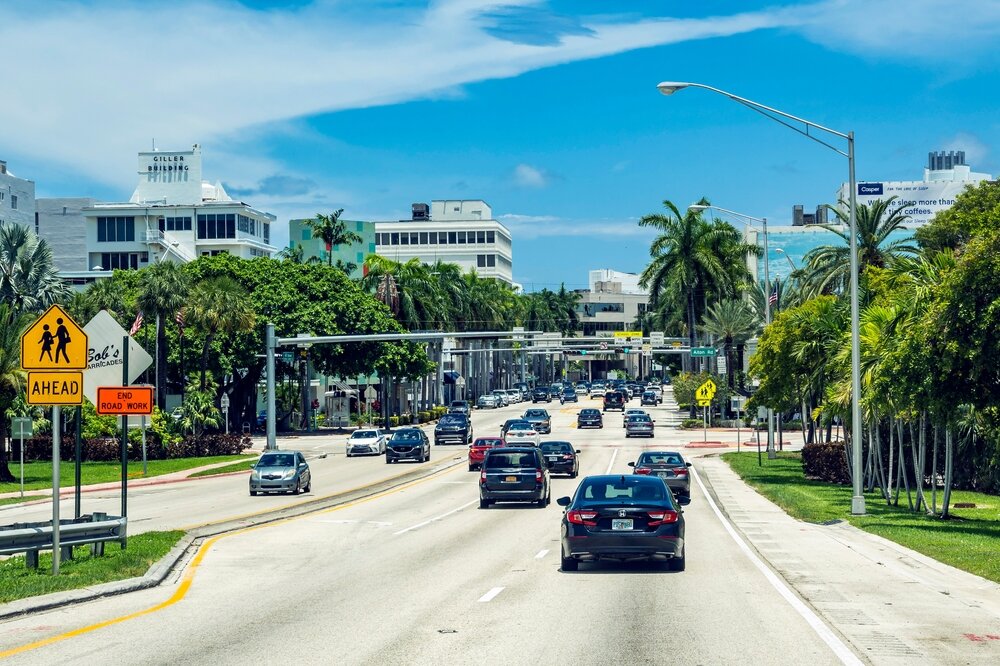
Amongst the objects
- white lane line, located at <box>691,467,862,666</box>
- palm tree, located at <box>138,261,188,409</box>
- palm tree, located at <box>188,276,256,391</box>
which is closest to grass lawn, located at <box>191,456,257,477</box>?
palm tree, located at <box>138,261,188,409</box>

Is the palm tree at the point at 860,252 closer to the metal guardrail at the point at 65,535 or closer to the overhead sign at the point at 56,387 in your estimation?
the metal guardrail at the point at 65,535

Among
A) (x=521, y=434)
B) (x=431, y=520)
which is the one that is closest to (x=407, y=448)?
(x=521, y=434)

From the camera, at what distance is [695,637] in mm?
13031

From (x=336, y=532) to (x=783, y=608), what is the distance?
14.5 metres

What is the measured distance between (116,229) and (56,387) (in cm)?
10925

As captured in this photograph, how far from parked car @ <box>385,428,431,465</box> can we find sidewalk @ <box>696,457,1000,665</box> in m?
31.5

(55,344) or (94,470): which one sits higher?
(55,344)

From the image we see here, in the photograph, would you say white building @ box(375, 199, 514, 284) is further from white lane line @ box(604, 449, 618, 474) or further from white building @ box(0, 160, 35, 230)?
white lane line @ box(604, 449, 618, 474)

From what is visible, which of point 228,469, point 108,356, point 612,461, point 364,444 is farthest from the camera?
point 364,444

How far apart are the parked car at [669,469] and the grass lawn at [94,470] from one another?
22.1 metres

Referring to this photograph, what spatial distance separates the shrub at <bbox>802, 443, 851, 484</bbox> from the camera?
46500 millimetres

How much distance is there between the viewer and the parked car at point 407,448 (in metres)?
58.8

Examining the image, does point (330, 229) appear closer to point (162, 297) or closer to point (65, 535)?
point (162, 297)

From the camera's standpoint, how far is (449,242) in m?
192
